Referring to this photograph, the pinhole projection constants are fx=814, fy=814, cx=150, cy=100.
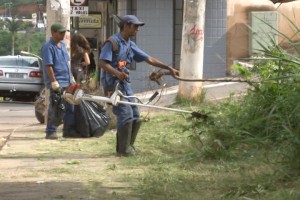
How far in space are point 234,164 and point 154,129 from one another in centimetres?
380

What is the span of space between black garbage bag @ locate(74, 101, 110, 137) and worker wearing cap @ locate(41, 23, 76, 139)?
0.38 ft

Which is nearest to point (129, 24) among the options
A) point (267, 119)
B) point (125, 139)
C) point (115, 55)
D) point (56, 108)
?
point (115, 55)

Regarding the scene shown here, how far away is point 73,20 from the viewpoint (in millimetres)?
26125

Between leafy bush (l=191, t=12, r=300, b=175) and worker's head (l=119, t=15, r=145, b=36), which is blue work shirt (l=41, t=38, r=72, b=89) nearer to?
worker's head (l=119, t=15, r=145, b=36)

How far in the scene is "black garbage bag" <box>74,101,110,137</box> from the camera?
11.0 metres

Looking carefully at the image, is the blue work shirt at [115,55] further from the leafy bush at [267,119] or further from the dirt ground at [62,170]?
the leafy bush at [267,119]

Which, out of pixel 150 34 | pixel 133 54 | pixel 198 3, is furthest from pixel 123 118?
pixel 150 34

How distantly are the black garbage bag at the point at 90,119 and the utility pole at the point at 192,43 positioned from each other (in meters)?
3.74

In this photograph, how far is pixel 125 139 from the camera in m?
9.20

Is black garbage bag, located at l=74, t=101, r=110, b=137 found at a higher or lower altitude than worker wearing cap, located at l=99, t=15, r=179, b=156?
lower

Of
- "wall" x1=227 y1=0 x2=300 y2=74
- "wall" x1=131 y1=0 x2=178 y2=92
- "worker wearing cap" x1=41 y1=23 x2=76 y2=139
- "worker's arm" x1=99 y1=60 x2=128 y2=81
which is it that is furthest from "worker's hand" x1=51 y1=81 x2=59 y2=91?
"wall" x1=131 y1=0 x2=178 y2=92

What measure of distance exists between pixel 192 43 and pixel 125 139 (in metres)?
5.79

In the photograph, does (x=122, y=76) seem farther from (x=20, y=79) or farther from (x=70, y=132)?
(x=20, y=79)

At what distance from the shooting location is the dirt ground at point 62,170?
7.15m
